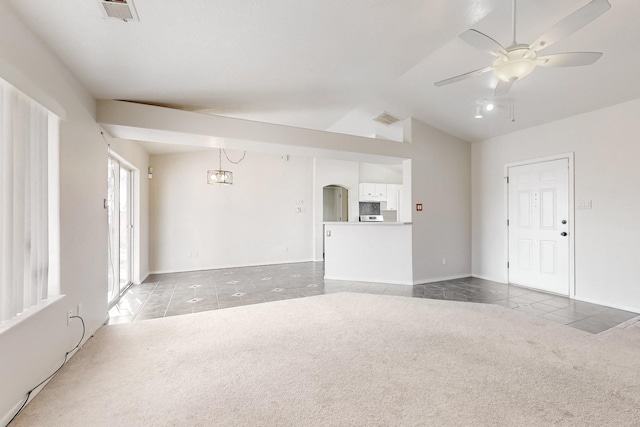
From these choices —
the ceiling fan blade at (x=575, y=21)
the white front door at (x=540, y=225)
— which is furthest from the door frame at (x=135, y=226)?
the white front door at (x=540, y=225)

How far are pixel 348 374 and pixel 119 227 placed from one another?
4.16 m

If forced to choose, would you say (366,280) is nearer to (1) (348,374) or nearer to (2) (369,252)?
(2) (369,252)

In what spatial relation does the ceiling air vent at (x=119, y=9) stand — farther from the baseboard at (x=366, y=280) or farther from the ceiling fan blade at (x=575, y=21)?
the baseboard at (x=366, y=280)

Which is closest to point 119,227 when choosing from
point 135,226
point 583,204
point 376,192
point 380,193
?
point 135,226

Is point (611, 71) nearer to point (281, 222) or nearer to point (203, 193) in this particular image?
point (281, 222)

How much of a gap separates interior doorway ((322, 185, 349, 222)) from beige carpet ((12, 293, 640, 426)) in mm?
5486

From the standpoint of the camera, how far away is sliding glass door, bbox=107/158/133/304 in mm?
4074

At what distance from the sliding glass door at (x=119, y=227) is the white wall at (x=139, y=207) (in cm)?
8

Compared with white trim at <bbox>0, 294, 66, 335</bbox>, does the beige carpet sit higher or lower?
lower

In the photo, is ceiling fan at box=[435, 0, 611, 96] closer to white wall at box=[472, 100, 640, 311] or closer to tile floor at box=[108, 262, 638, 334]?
white wall at box=[472, 100, 640, 311]

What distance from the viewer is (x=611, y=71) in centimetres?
313

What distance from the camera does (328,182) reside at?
7.79 meters

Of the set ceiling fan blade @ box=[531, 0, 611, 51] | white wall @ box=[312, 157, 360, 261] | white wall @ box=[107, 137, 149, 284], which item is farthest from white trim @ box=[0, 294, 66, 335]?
white wall @ box=[312, 157, 360, 261]

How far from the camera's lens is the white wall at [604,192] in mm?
3582
